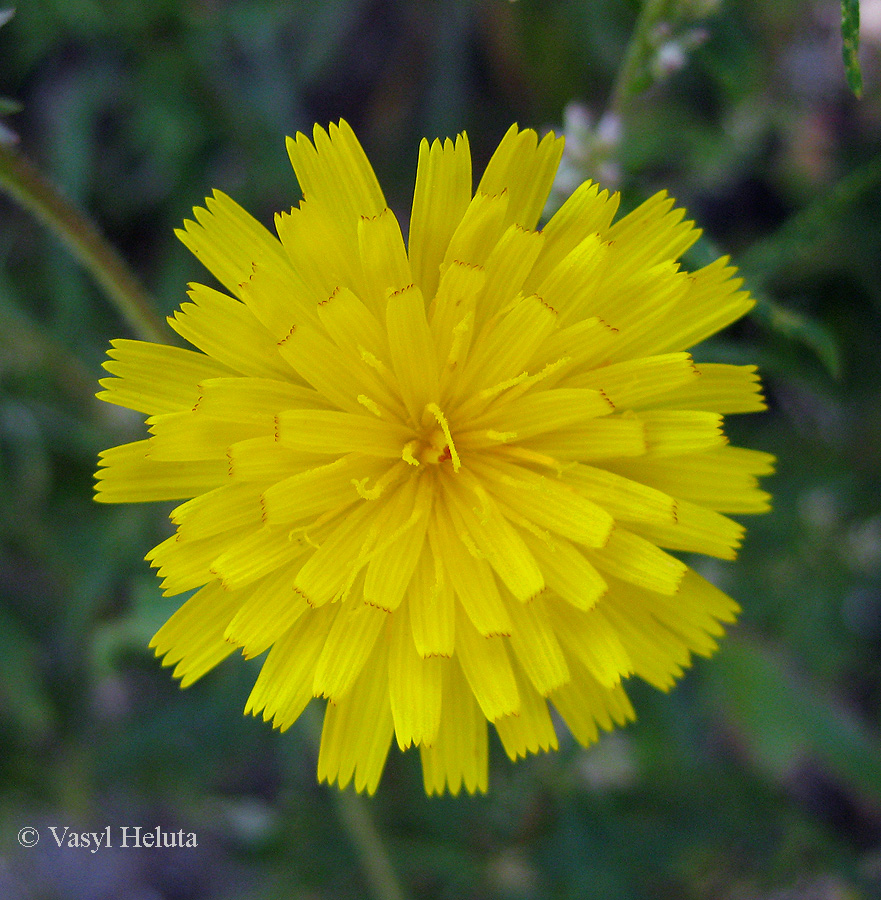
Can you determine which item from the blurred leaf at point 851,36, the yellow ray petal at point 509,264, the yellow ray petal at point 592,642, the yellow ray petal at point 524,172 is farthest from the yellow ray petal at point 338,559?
the blurred leaf at point 851,36

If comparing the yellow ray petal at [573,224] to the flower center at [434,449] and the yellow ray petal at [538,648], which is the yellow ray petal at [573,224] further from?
the yellow ray petal at [538,648]

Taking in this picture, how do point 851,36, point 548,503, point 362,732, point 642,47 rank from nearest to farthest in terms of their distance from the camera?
1. point 851,36
2. point 548,503
3. point 362,732
4. point 642,47

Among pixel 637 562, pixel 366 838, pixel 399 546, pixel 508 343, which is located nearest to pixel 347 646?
pixel 399 546

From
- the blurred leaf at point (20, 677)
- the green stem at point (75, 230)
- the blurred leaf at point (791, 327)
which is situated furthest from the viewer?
the blurred leaf at point (20, 677)

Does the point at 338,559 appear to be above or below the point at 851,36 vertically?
below

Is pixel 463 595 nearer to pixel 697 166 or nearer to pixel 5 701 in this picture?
pixel 697 166

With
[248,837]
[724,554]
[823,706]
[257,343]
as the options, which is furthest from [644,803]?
[257,343]

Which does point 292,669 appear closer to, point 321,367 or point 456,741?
point 456,741
